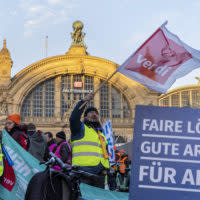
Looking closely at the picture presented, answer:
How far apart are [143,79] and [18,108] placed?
32408 mm

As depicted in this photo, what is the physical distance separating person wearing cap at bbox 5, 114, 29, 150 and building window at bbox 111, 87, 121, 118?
32928mm

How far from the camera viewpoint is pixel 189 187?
362 centimetres

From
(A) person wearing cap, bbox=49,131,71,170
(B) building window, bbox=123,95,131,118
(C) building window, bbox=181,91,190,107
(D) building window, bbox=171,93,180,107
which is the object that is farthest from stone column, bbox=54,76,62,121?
(A) person wearing cap, bbox=49,131,71,170

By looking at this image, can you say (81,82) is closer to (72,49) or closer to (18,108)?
(72,49)

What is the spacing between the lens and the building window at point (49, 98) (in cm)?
3759

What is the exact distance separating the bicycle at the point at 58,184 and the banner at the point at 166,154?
41 cm

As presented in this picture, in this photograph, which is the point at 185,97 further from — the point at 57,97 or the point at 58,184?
the point at 58,184

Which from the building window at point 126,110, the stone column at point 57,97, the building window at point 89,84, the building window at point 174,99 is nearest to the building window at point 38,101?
the stone column at point 57,97

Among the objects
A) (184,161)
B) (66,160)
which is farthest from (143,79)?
(66,160)

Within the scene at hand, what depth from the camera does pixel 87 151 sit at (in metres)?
5.08

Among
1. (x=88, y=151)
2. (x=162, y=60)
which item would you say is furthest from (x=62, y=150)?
(x=162, y=60)

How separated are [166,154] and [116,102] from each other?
1399 inches

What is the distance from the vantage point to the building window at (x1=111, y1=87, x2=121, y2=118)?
38938 mm

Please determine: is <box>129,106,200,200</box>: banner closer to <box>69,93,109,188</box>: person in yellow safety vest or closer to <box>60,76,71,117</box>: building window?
<box>69,93,109,188</box>: person in yellow safety vest
